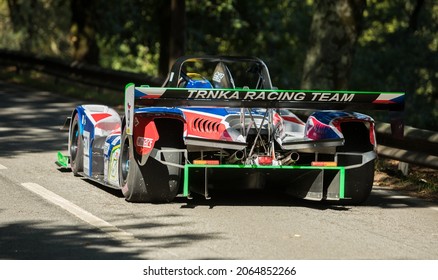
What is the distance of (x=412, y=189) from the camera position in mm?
12016

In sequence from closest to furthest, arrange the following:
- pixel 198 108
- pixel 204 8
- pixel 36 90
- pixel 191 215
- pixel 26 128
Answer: pixel 191 215 < pixel 198 108 < pixel 26 128 < pixel 36 90 < pixel 204 8

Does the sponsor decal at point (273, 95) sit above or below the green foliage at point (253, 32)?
above

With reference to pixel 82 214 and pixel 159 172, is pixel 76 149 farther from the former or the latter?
pixel 82 214

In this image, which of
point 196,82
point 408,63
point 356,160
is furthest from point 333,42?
point 408,63

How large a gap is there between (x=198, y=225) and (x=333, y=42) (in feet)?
36.2

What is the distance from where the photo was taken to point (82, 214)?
30.0 feet

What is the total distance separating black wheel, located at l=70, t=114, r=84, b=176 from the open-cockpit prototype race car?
4.90 ft

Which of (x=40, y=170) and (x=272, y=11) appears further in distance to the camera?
(x=272, y=11)

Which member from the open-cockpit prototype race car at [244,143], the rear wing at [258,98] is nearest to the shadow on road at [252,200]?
the open-cockpit prototype race car at [244,143]

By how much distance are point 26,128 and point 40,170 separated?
5.33m

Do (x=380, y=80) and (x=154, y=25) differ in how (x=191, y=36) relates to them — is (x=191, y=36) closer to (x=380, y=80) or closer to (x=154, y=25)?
(x=154, y=25)

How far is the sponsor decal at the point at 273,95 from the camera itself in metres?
9.19

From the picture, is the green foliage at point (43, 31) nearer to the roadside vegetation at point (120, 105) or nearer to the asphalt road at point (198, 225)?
the roadside vegetation at point (120, 105)

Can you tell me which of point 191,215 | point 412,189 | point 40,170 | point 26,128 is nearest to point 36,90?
point 26,128
